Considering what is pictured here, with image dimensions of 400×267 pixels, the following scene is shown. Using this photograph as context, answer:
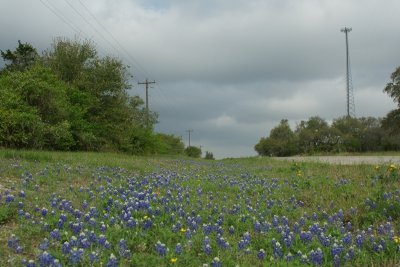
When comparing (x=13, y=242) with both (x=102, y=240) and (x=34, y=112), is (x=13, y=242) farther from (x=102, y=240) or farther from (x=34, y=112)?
(x=34, y=112)

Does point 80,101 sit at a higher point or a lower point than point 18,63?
lower

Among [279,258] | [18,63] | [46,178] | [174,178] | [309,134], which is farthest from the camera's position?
[309,134]

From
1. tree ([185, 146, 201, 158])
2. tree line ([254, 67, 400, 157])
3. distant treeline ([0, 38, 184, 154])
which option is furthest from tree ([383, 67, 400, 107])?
tree ([185, 146, 201, 158])

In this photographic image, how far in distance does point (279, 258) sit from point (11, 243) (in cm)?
297

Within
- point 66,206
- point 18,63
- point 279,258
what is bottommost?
point 279,258

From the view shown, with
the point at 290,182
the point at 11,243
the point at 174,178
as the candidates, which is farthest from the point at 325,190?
the point at 11,243

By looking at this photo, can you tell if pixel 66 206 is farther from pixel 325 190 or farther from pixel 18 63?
pixel 18 63

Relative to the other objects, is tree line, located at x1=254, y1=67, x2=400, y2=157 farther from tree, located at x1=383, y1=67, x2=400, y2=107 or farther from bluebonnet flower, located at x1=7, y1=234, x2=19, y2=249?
bluebonnet flower, located at x1=7, y1=234, x2=19, y2=249

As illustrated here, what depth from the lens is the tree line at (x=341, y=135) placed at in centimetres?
6033

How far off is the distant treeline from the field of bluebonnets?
14380 millimetres

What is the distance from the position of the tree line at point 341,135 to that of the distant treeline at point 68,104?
23.4 metres

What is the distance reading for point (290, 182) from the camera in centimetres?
1202

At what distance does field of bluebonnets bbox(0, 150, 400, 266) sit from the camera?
5.20 meters

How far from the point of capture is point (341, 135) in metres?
99.3
